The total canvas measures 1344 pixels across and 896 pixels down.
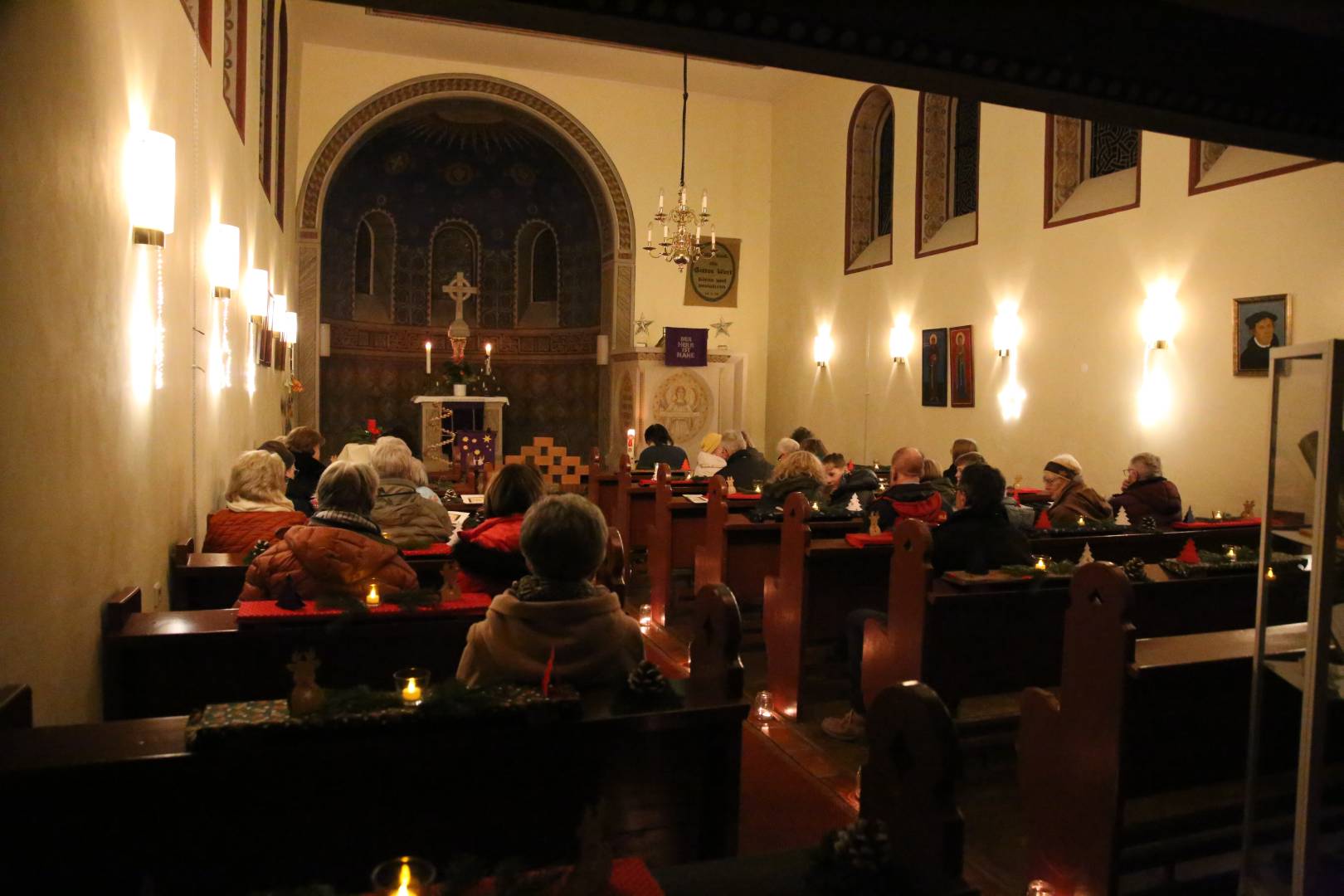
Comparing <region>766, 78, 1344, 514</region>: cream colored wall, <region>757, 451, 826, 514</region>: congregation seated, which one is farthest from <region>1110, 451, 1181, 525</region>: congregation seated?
<region>757, 451, 826, 514</region>: congregation seated

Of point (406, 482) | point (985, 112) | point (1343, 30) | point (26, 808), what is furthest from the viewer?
point (985, 112)

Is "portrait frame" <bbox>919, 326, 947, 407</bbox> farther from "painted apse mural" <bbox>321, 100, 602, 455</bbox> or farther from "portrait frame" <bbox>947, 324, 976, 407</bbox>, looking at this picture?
"painted apse mural" <bbox>321, 100, 602, 455</bbox>

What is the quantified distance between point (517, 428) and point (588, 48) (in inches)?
243

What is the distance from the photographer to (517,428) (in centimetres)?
1570

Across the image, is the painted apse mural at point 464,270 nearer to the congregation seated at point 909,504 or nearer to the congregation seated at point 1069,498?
the congregation seated at point 1069,498

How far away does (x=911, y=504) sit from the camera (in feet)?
16.3

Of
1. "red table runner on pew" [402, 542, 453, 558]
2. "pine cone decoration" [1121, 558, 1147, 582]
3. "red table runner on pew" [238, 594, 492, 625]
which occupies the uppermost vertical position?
"red table runner on pew" [402, 542, 453, 558]

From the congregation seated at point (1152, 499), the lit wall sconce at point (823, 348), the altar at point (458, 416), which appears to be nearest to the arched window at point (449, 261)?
the altar at point (458, 416)

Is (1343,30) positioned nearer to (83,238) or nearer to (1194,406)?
(83,238)

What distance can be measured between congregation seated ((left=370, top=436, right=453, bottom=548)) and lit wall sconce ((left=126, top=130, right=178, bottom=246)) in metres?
1.36

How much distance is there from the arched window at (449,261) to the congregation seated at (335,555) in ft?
42.7

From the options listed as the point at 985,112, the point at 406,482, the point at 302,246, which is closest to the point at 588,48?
the point at 302,246

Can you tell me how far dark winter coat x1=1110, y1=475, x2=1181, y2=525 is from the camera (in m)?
6.20

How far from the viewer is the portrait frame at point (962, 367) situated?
1020 centimetres
